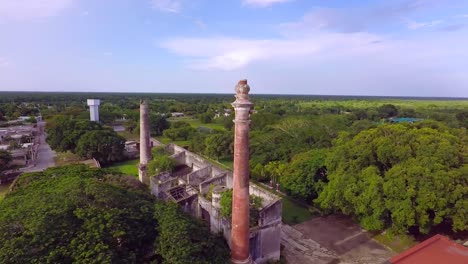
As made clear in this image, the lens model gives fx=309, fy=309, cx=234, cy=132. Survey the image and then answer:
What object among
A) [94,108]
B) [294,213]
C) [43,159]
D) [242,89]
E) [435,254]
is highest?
[242,89]

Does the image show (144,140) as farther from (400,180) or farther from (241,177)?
(400,180)

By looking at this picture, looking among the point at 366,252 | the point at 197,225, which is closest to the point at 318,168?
the point at 366,252

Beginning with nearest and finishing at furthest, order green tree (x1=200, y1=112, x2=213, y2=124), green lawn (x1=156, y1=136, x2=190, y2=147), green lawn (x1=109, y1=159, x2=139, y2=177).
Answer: green lawn (x1=109, y1=159, x2=139, y2=177) → green lawn (x1=156, y1=136, x2=190, y2=147) → green tree (x1=200, y1=112, x2=213, y2=124)

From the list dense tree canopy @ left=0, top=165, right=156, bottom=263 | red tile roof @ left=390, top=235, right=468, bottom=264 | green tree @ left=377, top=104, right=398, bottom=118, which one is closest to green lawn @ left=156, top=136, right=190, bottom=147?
dense tree canopy @ left=0, top=165, right=156, bottom=263

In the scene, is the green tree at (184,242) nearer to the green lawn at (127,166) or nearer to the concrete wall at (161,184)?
the concrete wall at (161,184)

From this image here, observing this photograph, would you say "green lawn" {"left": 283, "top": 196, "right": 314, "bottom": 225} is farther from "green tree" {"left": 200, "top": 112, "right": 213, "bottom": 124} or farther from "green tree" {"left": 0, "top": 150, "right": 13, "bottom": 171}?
"green tree" {"left": 200, "top": 112, "right": 213, "bottom": 124}

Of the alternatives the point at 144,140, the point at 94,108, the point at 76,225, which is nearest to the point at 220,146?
the point at 144,140
